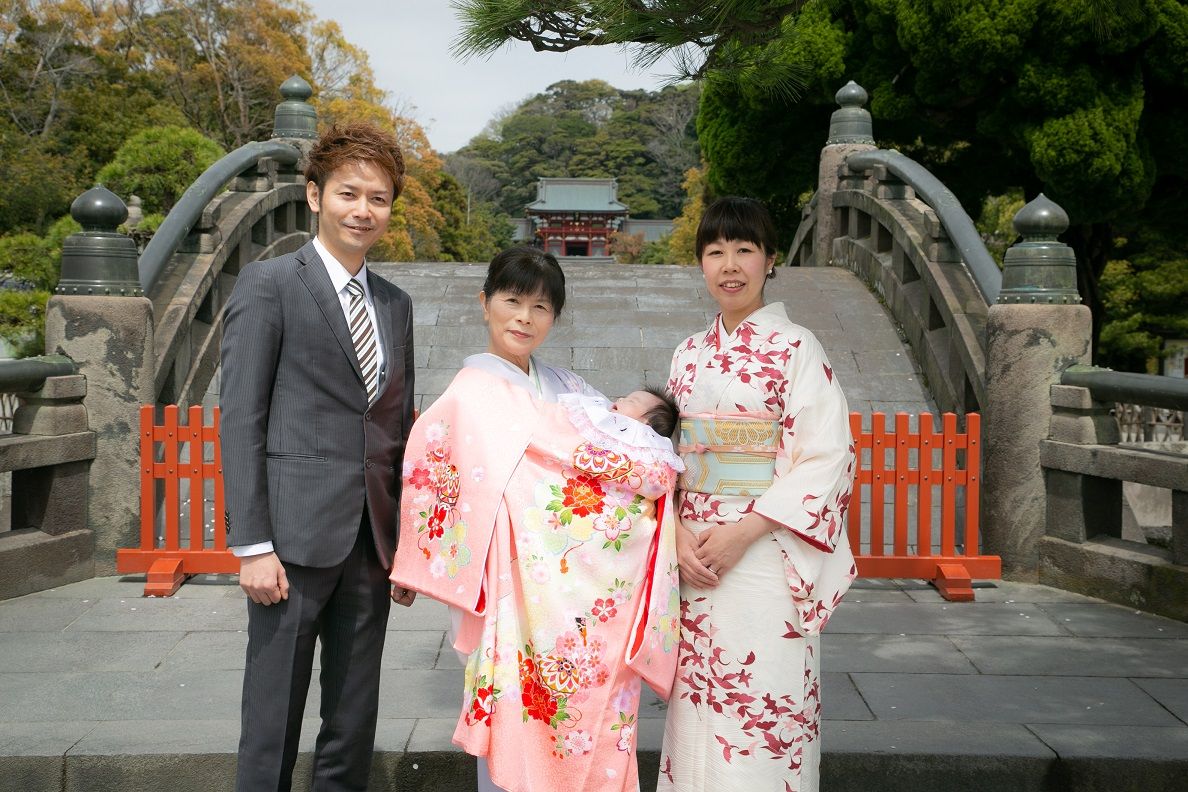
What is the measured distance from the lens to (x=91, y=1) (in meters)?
26.2

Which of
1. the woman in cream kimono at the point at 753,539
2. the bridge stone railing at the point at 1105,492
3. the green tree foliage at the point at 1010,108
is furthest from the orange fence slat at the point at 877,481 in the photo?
the green tree foliage at the point at 1010,108

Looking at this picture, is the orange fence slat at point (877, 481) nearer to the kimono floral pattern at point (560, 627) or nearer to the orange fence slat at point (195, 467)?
the kimono floral pattern at point (560, 627)

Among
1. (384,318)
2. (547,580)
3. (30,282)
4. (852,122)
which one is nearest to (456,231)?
(30,282)

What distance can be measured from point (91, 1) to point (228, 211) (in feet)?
74.1

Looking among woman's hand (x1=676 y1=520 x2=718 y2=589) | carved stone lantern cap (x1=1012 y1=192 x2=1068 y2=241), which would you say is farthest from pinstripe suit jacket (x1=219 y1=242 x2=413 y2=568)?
carved stone lantern cap (x1=1012 y1=192 x2=1068 y2=241)

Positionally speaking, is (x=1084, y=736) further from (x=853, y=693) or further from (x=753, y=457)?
(x=753, y=457)

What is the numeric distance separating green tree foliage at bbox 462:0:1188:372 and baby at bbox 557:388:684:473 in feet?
21.4

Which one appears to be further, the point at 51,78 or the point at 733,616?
the point at 51,78

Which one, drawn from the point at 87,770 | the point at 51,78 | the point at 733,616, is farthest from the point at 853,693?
the point at 51,78

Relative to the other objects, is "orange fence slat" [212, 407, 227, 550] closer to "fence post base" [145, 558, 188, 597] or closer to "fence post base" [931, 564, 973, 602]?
"fence post base" [145, 558, 188, 597]

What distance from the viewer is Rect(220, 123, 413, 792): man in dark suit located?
2.31m

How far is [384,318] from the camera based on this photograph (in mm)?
2518

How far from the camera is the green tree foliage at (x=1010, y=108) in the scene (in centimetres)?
1161

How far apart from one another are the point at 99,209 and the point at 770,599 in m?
4.16
